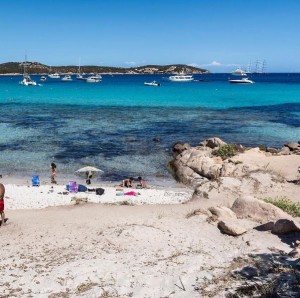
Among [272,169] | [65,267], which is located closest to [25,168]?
[272,169]

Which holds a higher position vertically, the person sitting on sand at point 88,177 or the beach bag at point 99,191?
the beach bag at point 99,191

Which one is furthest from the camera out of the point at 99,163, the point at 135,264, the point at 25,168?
the point at 99,163

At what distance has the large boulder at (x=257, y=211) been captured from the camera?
15852 millimetres

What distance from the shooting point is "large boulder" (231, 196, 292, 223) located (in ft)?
52.0

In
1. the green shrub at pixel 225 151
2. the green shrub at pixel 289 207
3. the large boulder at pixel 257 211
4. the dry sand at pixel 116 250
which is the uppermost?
the large boulder at pixel 257 211

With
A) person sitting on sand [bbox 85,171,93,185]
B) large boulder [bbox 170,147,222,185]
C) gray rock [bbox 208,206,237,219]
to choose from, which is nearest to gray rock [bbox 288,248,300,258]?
gray rock [bbox 208,206,237,219]

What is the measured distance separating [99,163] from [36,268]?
19059 millimetres

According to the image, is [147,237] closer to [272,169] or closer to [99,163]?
[272,169]

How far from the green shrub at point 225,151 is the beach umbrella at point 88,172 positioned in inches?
358

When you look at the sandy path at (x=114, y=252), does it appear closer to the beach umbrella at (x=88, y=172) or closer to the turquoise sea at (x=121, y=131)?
the beach umbrella at (x=88, y=172)

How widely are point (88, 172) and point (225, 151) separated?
10.4 m

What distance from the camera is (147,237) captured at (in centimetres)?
1395

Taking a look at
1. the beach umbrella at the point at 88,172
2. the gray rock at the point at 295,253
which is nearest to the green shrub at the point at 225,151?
the beach umbrella at the point at 88,172

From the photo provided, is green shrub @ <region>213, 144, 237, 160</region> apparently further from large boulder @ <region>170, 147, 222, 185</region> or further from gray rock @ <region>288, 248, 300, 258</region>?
gray rock @ <region>288, 248, 300, 258</region>
